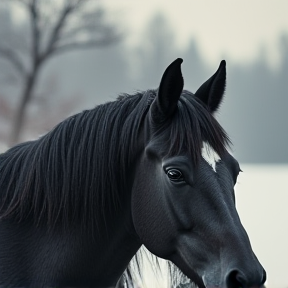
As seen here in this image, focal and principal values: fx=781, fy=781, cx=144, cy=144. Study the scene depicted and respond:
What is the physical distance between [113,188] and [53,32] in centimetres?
2183

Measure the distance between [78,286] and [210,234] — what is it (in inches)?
23.0

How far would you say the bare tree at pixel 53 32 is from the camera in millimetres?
24312

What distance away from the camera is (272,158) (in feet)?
81.6

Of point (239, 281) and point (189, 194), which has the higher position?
point (189, 194)

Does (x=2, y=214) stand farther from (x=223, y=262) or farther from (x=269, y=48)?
(x=269, y=48)

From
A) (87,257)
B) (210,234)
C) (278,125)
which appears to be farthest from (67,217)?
(278,125)

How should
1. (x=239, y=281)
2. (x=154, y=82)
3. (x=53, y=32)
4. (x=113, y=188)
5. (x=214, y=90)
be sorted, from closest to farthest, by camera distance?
(x=239, y=281) → (x=113, y=188) → (x=214, y=90) → (x=53, y=32) → (x=154, y=82)

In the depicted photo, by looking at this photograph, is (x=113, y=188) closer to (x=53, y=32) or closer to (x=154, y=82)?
(x=53, y=32)

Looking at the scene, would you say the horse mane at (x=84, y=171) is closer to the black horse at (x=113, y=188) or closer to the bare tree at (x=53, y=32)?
the black horse at (x=113, y=188)

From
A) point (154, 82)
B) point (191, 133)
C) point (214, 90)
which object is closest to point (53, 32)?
point (154, 82)

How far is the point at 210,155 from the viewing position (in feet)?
9.27

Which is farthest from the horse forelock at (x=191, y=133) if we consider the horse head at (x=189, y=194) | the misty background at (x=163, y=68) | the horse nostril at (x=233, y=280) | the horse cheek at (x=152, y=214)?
the misty background at (x=163, y=68)


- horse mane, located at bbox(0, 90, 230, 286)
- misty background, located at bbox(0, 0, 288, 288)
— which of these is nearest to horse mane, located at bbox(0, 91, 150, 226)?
horse mane, located at bbox(0, 90, 230, 286)

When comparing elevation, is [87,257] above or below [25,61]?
above
